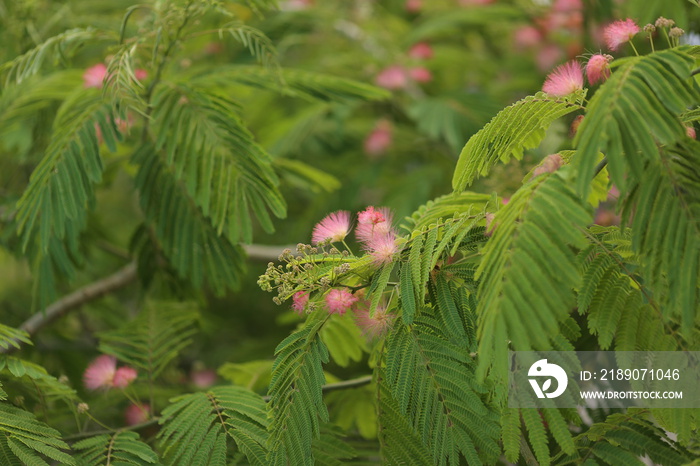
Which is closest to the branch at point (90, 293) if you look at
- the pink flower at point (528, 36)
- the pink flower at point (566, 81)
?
the pink flower at point (566, 81)

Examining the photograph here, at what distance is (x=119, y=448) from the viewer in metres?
2.12

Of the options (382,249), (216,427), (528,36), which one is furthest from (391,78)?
(216,427)

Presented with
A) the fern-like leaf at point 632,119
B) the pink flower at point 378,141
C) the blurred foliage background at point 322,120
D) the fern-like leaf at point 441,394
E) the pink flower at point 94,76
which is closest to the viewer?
the fern-like leaf at point 632,119

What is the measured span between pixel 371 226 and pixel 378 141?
256 cm

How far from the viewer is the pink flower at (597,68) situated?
1.76m

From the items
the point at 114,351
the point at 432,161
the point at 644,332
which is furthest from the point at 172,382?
the point at 644,332

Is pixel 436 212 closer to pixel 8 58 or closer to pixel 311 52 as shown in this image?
pixel 8 58

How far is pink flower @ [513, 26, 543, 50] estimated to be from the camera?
4758mm

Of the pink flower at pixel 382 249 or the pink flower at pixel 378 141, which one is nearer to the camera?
the pink flower at pixel 382 249

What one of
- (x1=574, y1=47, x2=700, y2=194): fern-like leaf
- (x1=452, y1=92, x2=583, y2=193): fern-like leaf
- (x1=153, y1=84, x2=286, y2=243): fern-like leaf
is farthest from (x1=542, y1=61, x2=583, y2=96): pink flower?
(x1=153, y1=84, x2=286, y2=243): fern-like leaf

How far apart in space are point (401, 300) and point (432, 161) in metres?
2.86

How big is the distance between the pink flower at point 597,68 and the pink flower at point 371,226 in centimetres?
64

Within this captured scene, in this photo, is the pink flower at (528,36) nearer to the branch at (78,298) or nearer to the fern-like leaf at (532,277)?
the branch at (78,298)

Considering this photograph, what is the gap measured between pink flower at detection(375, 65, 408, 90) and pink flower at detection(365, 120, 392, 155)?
0.87 feet
